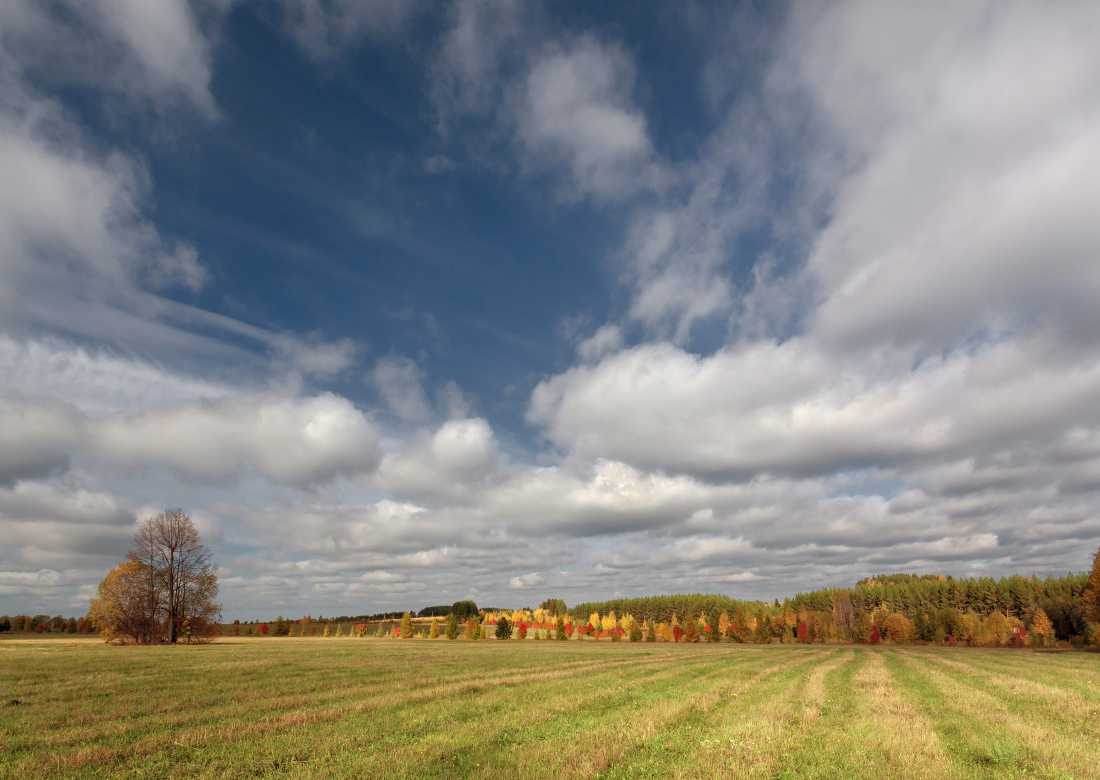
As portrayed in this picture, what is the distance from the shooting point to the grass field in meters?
11.2

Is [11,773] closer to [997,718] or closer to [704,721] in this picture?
[704,721]

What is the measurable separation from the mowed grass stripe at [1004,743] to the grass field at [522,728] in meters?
0.06

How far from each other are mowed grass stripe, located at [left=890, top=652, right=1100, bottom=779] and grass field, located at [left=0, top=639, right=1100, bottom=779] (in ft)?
0.21

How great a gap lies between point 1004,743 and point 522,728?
42.8ft

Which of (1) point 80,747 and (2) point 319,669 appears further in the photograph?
(2) point 319,669

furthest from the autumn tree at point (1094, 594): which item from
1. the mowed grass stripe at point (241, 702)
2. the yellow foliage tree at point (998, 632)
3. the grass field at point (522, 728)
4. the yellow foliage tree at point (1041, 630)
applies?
the mowed grass stripe at point (241, 702)

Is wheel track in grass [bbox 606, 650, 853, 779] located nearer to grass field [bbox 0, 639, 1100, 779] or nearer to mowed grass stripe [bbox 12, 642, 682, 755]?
grass field [bbox 0, 639, 1100, 779]

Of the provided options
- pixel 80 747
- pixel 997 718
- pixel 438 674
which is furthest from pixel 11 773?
pixel 997 718

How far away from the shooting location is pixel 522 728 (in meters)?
15.3

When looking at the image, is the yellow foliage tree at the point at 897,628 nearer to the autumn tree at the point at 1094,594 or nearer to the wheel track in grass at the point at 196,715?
the autumn tree at the point at 1094,594

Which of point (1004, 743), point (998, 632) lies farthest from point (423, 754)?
point (998, 632)

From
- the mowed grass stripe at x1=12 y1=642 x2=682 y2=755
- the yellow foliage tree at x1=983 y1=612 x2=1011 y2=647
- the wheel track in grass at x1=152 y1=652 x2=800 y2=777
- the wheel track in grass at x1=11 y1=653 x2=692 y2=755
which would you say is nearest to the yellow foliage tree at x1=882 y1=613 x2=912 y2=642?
the yellow foliage tree at x1=983 y1=612 x2=1011 y2=647

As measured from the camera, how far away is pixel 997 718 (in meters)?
16.8

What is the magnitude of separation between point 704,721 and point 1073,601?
150098mm
